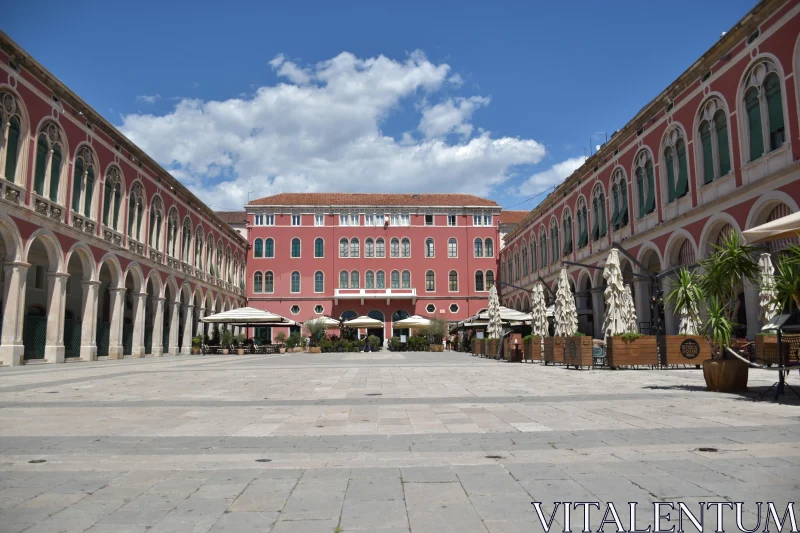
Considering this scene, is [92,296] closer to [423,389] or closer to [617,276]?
[423,389]

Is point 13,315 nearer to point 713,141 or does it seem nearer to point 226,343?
point 226,343

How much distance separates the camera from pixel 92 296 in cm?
2441

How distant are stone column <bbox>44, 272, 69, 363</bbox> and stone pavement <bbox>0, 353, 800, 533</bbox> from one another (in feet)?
45.7

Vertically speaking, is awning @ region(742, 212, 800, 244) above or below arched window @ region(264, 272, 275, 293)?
below

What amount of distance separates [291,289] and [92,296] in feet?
96.3

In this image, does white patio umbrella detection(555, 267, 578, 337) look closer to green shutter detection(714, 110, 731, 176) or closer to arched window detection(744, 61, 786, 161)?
green shutter detection(714, 110, 731, 176)

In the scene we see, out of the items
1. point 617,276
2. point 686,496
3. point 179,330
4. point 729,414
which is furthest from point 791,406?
point 179,330

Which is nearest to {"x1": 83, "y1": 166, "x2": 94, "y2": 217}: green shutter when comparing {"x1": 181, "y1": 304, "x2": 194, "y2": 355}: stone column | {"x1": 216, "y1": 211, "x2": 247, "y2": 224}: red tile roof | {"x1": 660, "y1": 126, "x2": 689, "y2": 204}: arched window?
{"x1": 181, "y1": 304, "x2": 194, "y2": 355}: stone column

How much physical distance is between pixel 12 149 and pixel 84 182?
462 centimetres

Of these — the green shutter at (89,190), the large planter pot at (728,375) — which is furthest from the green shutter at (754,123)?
the green shutter at (89,190)

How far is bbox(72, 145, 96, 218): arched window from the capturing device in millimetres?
23672

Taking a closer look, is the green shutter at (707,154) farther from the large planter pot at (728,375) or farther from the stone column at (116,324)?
the stone column at (116,324)

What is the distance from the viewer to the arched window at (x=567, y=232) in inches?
1410

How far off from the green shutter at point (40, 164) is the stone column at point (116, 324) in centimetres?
691
